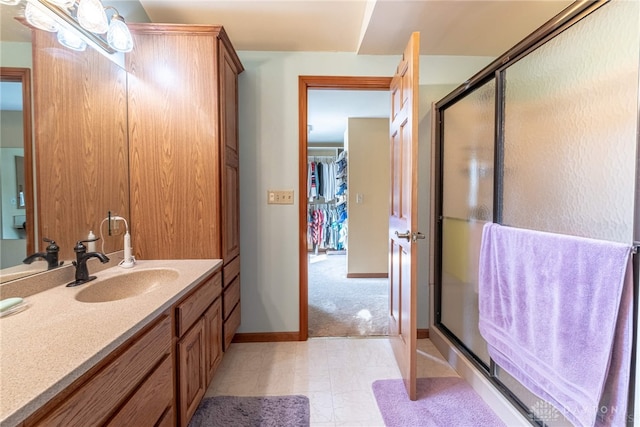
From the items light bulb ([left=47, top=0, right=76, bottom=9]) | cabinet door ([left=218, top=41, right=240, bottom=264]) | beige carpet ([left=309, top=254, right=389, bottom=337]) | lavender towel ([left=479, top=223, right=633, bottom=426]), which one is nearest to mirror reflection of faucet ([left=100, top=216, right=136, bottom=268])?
cabinet door ([left=218, top=41, right=240, bottom=264])

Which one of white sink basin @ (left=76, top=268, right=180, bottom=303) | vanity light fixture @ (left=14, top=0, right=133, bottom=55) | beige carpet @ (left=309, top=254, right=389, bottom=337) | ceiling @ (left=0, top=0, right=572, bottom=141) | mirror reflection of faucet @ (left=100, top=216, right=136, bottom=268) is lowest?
beige carpet @ (left=309, top=254, right=389, bottom=337)

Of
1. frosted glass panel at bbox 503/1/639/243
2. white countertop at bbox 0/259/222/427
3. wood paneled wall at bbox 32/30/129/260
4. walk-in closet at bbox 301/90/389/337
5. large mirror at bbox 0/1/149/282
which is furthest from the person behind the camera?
walk-in closet at bbox 301/90/389/337

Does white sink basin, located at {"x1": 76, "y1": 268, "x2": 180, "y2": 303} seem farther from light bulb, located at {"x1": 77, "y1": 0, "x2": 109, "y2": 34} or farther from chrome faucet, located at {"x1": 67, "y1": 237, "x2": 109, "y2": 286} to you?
light bulb, located at {"x1": 77, "y1": 0, "x2": 109, "y2": 34}

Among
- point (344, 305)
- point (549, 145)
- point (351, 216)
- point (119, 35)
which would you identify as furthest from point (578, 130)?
point (351, 216)

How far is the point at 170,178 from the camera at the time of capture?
1.49m

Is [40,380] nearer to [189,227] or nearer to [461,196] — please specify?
[189,227]

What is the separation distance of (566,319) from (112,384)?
1465 mm

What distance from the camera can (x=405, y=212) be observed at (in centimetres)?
153

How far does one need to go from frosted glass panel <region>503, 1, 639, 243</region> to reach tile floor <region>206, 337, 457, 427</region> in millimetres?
1192

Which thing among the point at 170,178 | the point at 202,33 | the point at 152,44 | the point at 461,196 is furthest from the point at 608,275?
the point at 152,44

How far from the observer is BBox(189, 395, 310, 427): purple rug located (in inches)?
50.4

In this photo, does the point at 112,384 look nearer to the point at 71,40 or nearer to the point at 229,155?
the point at 229,155

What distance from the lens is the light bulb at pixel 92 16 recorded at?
1.16 m

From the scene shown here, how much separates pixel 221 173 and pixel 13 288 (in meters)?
0.94
